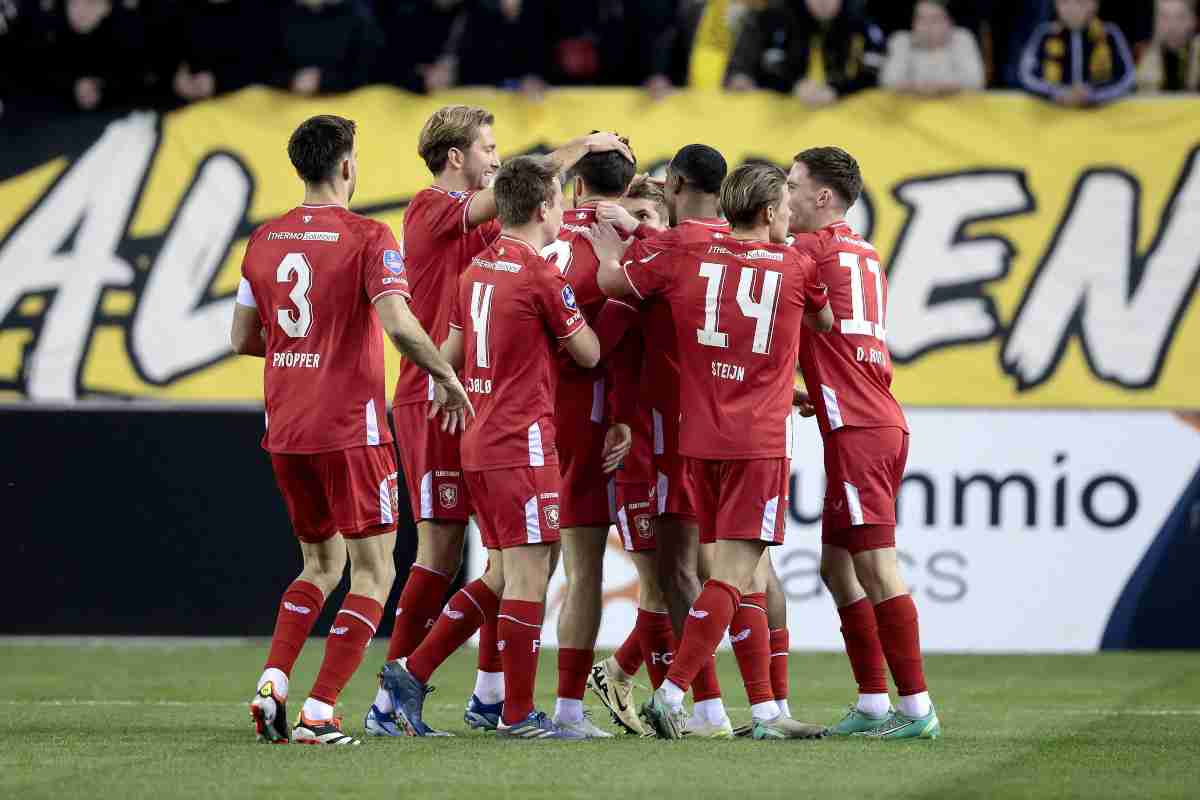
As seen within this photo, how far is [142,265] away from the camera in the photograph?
45.9 feet

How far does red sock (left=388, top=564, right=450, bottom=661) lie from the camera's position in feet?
26.9

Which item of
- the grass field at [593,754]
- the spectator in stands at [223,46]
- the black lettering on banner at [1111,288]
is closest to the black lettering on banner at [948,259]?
the black lettering on banner at [1111,288]

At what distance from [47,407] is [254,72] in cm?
312

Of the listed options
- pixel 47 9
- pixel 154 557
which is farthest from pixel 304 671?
pixel 47 9

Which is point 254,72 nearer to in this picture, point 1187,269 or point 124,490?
point 124,490

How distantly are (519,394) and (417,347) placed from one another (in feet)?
1.57

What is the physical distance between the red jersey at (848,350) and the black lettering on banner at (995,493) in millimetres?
4896

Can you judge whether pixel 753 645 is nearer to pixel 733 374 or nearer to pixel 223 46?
pixel 733 374

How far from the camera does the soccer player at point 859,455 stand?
25.9 feet

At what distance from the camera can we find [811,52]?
14.1 m

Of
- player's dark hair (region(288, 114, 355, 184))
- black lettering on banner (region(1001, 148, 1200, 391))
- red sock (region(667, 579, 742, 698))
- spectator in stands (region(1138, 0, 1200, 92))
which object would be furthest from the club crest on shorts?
spectator in stands (region(1138, 0, 1200, 92))

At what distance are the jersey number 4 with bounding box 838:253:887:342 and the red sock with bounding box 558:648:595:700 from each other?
178 cm

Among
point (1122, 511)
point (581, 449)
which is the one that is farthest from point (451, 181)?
point (1122, 511)

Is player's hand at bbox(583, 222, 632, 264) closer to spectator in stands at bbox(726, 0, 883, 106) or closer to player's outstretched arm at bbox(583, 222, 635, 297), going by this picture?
player's outstretched arm at bbox(583, 222, 635, 297)
